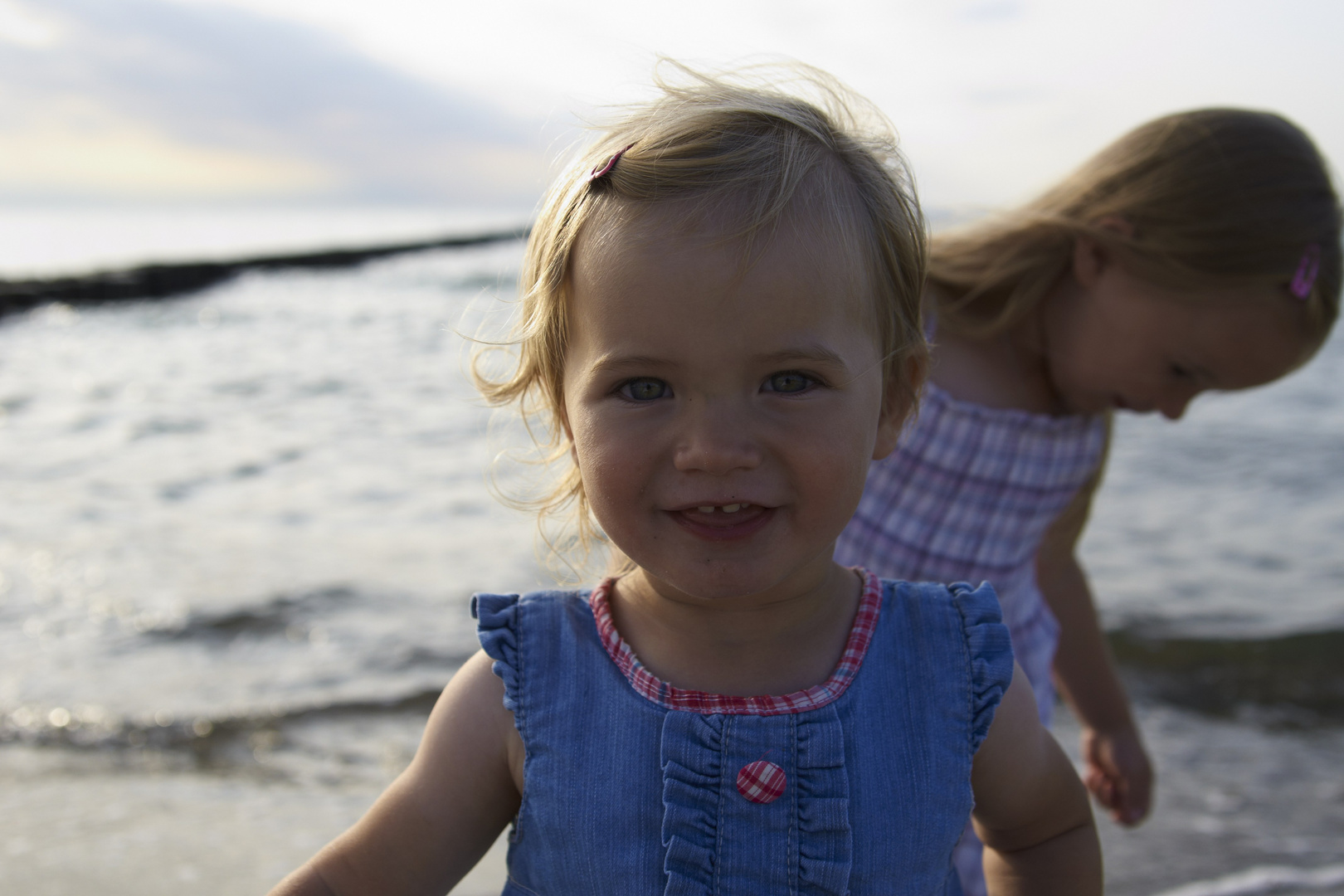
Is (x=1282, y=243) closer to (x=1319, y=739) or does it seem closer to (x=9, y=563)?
(x=1319, y=739)

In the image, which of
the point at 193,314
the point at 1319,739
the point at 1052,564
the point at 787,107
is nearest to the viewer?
the point at 787,107

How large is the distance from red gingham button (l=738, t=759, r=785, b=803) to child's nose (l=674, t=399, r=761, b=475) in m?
0.35

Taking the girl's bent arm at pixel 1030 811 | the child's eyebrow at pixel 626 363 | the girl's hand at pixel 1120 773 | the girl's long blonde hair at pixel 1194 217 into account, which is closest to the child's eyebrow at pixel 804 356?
the child's eyebrow at pixel 626 363

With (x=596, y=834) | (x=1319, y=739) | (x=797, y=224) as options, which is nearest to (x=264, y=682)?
(x=596, y=834)

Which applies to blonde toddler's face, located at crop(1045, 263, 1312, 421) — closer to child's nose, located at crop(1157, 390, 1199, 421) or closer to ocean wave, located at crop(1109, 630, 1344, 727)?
child's nose, located at crop(1157, 390, 1199, 421)

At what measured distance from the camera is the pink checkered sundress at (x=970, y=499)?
223 cm

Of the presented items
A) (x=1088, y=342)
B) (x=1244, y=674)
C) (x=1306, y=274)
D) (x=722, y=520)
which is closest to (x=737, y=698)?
(x=722, y=520)

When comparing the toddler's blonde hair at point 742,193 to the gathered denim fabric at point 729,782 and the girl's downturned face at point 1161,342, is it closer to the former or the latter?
the gathered denim fabric at point 729,782

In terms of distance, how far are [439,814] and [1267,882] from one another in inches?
106

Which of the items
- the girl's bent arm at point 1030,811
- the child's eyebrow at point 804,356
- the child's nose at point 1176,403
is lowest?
the girl's bent arm at point 1030,811

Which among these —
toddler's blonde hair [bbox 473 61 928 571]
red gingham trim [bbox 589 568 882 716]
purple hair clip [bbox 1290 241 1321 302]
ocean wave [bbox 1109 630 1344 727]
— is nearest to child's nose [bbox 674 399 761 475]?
toddler's blonde hair [bbox 473 61 928 571]

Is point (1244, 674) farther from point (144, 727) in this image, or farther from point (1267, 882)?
point (144, 727)

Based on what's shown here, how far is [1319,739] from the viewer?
12.9 feet

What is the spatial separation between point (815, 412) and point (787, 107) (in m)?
0.42
